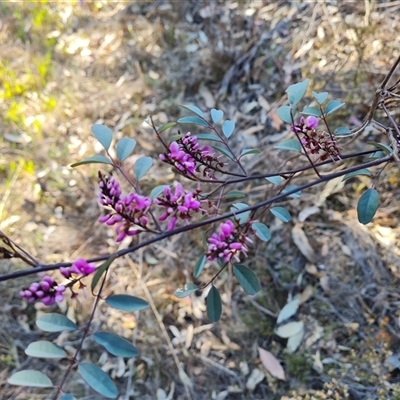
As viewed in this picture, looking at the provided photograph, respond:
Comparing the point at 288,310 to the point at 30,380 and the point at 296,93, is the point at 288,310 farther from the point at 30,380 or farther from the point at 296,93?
the point at 30,380

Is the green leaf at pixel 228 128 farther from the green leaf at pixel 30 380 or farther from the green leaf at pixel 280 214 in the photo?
the green leaf at pixel 30 380

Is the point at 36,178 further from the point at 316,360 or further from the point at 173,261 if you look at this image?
the point at 316,360

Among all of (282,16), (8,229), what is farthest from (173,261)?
(282,16)

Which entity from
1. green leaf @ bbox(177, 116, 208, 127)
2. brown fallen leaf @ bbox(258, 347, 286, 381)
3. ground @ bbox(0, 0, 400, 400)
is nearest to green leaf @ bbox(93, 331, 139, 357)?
green leaf @ bbox(177, 116, 208, 127)

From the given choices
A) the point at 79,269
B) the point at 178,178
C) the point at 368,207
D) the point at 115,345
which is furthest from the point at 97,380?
the point at 178,178

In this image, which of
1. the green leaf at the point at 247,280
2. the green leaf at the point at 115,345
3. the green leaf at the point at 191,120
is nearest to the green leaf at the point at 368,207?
the green leaf at the point at 247,280

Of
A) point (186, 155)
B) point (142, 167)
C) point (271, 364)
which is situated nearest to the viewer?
point (186, 155)
